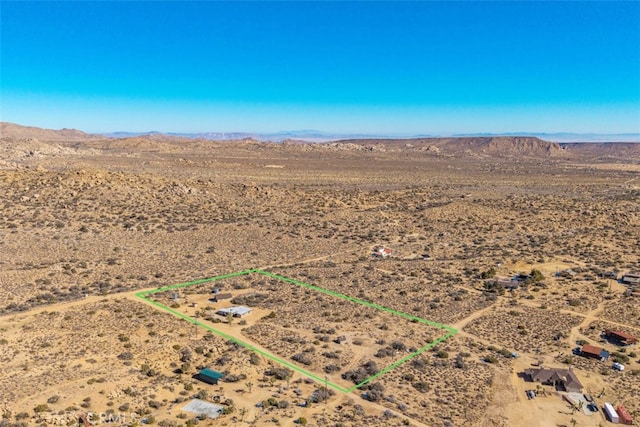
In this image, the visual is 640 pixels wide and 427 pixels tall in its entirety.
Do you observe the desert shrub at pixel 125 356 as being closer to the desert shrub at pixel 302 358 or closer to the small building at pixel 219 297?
the desert shrub at pixel 302 358

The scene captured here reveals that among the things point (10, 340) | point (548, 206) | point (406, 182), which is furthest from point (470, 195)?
point (10, 340)

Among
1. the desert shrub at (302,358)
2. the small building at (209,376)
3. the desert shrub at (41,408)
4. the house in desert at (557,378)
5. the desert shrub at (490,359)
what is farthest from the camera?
the desert shrub at (490,359)

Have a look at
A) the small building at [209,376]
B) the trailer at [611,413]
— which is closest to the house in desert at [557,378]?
the trailer at [611,413]

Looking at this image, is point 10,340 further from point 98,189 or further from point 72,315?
point 98,189

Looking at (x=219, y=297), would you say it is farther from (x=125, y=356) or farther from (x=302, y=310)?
(x=125, y=356)

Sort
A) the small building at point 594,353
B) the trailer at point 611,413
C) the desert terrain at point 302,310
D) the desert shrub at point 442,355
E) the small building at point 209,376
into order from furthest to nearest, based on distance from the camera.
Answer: the small building at point 594,353 < the desert shrub at point 442,355 < the small building at point 209,376 < the desert terrain at point 302,310 < the trailer at point 611,413

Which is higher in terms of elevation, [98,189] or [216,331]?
[98,189]

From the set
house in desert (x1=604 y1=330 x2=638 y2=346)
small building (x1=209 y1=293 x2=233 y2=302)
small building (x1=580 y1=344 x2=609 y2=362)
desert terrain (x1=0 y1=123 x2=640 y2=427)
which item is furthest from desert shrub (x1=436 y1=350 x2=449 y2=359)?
small building (x1=209 y1=293 x2=233 y2=302)
